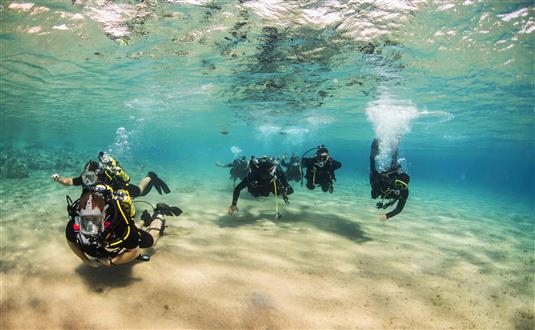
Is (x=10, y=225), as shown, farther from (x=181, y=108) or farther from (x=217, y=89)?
(x=181, y=108)

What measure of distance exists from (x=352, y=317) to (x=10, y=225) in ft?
32.8

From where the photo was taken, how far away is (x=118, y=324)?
153 inches

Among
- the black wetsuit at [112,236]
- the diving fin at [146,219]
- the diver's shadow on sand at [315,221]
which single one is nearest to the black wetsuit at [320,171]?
the diver's shadow on sand at [315,221]

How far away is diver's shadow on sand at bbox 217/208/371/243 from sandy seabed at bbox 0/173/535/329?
0.69ft

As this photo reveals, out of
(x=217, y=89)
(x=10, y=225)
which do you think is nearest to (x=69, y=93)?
(x=217, y=89)

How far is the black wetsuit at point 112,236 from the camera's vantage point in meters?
3.91

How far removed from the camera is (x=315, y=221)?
10312 mm

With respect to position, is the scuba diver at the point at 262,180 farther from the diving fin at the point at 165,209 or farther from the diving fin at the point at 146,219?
the diving fin at the point at 146,219

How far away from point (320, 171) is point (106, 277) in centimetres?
650

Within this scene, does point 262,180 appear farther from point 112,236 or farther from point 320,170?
point 112,236

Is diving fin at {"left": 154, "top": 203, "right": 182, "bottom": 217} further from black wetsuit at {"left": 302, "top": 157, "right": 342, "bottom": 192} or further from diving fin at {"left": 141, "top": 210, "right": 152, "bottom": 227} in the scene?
black wetsuit at {"left": 302, "top": 157, "right": 342, "bottom": 192}

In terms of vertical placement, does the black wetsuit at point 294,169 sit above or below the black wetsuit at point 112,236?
above

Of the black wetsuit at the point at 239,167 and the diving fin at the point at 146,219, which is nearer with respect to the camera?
the diving fin at the point at 146,219

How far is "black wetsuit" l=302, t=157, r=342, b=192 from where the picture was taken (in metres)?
9.10
